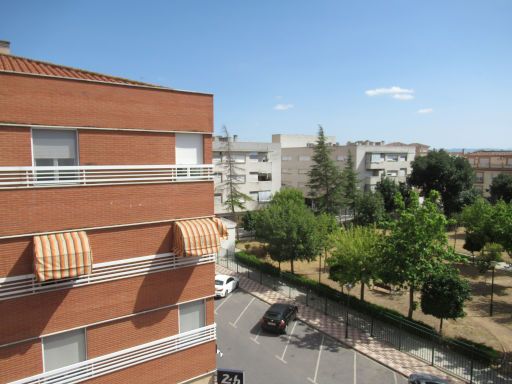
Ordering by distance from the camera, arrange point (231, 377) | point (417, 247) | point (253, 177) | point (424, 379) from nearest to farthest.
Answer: point (231, 377)
point (424, 379)
point (417, 247)
point (253, 177)

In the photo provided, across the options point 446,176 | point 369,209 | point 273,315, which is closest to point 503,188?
point 446,176

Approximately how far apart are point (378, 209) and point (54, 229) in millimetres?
37392

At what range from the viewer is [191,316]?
408 inches

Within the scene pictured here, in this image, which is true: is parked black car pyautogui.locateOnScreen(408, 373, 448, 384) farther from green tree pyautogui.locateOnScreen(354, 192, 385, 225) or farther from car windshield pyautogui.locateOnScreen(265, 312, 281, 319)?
green tree pyautogui.locateOnScreen(354, 192, 385, 225)

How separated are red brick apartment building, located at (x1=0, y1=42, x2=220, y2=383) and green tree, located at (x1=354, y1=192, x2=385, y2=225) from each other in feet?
110

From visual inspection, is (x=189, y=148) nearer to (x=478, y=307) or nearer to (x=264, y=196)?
(x=478, y=307)

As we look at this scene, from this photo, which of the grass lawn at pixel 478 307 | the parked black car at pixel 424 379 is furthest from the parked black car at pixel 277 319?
the grass lawn at pixel 478 307

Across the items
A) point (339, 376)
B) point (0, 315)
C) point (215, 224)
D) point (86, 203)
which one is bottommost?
point (339, 376)

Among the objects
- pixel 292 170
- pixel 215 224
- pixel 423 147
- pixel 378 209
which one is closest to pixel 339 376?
pixel 215 224

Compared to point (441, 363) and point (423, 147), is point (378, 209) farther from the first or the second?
point (423, 147)

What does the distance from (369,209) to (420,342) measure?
23.8 metres

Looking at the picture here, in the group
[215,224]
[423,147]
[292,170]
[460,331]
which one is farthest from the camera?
[423,147]

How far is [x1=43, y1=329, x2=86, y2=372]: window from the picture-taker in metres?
8.31

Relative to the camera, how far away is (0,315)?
770 cm
